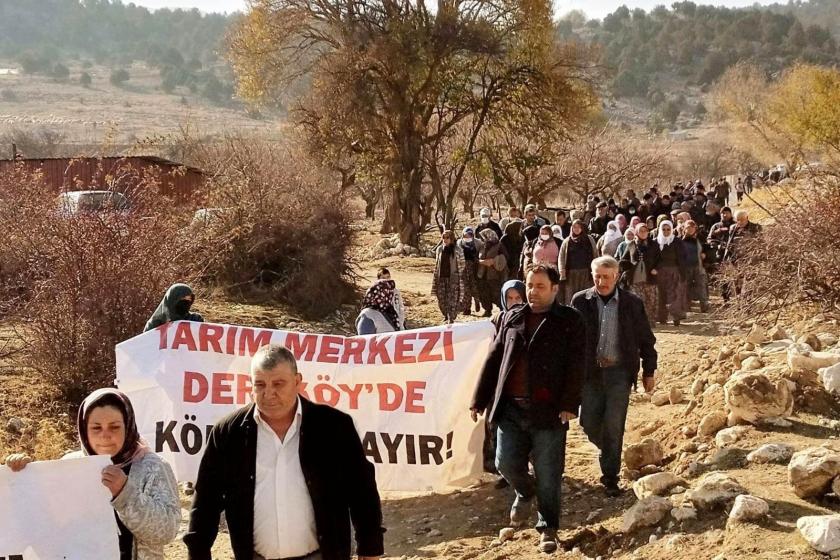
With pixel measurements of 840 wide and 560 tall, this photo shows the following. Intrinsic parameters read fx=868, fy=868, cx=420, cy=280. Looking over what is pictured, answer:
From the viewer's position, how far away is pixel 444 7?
29062mm

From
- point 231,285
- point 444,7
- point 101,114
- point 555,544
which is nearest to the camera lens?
point 555,544

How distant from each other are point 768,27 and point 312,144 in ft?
425

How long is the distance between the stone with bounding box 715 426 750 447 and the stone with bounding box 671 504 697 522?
1124 millimetres

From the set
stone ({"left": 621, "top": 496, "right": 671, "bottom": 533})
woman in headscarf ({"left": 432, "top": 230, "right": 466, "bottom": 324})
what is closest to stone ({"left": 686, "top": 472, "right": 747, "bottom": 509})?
stone ({"left": 621, "top": 496, "right": 671, "bottom": 533})

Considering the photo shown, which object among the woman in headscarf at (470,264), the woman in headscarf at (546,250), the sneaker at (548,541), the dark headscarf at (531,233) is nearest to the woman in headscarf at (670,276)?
the woman in headscarf at (546,250)

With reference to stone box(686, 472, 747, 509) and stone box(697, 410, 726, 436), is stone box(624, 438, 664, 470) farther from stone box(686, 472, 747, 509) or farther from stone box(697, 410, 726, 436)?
stone box(686, 472, 747, 509)

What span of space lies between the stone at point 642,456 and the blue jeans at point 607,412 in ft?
0.94

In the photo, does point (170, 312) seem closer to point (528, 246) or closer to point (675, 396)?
point (675, 396)

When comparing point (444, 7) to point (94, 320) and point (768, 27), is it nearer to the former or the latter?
point (94, 320)

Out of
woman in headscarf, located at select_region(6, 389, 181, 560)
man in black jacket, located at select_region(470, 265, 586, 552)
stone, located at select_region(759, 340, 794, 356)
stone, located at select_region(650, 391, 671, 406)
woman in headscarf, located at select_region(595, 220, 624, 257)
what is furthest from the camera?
woman in headscarf, located at select_region(595, 220, 624, 257)

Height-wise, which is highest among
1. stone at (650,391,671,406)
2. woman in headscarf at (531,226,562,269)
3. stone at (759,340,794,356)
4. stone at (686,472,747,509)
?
woman in headscarf at (531,226,562,269)

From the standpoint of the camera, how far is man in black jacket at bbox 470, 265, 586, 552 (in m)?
5.28

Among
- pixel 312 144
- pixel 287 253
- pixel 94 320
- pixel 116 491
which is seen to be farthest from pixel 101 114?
pixel 116 491

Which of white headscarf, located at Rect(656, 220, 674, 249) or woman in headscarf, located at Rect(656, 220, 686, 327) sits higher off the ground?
white headscarf, located at Rect(656, 220, 674, 249)
